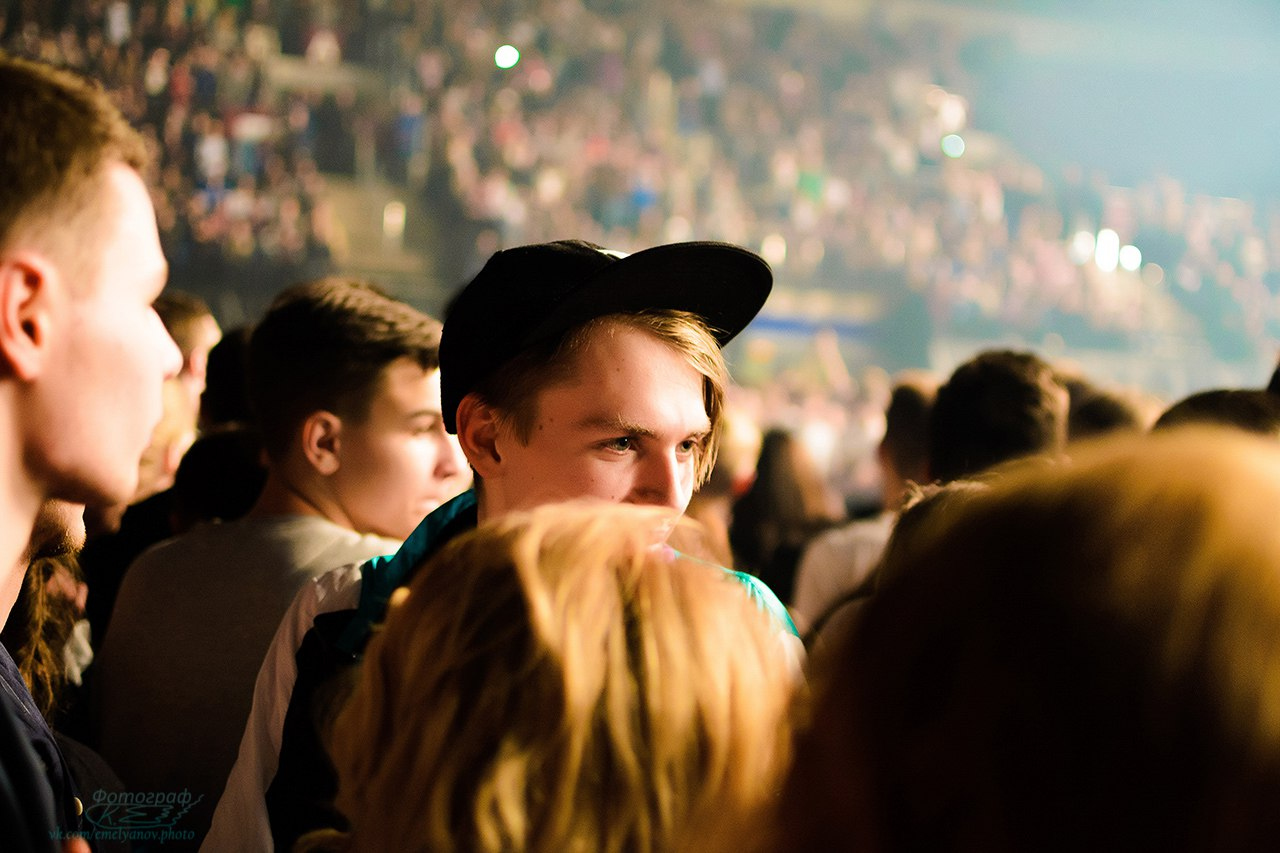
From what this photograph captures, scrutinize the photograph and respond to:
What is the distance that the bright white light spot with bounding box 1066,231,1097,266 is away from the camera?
15.5 metres

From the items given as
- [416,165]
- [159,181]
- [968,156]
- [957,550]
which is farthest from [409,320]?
[968,156]

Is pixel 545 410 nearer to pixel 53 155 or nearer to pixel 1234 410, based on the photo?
pixel 53 155

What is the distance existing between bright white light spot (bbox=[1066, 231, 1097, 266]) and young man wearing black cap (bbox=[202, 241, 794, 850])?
1566 cm

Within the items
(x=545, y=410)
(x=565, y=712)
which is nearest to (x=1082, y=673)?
(x=565, y=712)

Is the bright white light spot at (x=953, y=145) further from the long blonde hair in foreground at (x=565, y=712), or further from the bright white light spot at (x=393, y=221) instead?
the long blonde hair in foreground at (x=565, y=712)

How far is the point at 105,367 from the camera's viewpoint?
0.82 m

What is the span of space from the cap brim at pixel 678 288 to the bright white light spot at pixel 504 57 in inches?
458

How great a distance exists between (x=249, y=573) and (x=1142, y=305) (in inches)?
638

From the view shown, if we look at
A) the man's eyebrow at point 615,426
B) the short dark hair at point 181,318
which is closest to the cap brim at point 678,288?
the man's eyebrow at point 615,426

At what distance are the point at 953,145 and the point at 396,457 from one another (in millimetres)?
15156

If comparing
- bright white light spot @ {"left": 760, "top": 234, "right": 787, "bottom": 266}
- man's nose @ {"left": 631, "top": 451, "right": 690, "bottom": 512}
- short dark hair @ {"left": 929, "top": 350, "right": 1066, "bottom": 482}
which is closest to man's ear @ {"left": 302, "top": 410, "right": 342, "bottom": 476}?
man's nose @ {"left": 631, "top": 451, "right": 690, "bottom": 512}

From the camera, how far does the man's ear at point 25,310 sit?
30.6 inches

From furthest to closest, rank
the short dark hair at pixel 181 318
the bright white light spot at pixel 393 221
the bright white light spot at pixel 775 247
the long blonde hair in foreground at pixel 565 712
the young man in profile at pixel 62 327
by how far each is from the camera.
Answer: the bright white light spot at pixel 775 247, the bright white light spot at pixel 393 221, the short dark hair at pixel 181 318, the young man in profile at pixel 62 327, the long blonde hair in foreground at pixel 565 712

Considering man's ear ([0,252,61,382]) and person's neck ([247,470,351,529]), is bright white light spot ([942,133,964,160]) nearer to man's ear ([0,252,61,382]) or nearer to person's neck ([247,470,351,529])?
person's neck ([247,470,351,529])
